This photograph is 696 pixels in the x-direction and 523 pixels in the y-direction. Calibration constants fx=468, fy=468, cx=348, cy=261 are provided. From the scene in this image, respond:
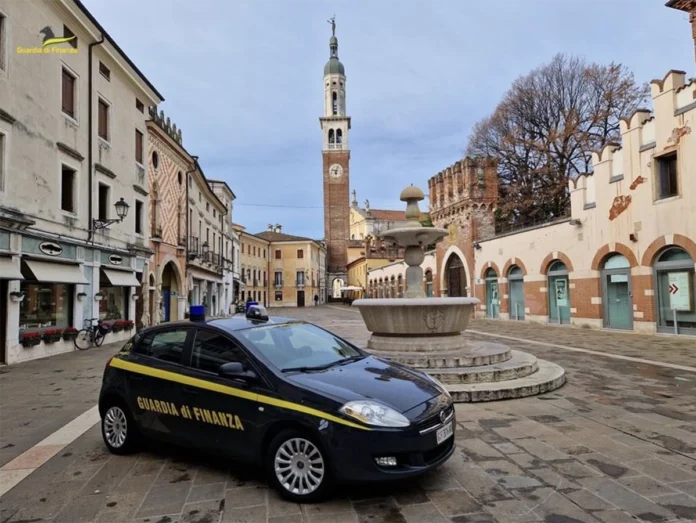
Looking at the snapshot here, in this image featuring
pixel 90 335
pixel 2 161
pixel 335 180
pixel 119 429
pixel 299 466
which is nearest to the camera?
pixel 299 466

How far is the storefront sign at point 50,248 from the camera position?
42.4 ft

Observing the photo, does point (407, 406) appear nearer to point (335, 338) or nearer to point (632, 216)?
point (335, 338)

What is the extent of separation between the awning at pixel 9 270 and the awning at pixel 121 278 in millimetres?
5220

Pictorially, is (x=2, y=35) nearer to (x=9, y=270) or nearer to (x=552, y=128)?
(x=9, y=270)

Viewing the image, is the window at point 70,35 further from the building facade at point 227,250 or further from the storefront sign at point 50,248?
the building facade at point 227,250

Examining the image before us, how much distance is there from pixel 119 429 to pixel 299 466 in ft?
7.96

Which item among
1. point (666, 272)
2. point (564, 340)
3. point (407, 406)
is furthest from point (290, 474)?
point (666, 272)

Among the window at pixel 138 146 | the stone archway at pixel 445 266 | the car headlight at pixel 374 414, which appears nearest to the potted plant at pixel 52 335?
the window at pixel 138 146

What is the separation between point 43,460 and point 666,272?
1821 centimetres

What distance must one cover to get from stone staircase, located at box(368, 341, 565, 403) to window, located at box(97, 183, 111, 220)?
12.8m

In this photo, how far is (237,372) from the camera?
13.5ft

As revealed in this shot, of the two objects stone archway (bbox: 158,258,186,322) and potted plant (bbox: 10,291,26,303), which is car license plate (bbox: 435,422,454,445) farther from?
stone archway (bbox: 158,258,186,322)

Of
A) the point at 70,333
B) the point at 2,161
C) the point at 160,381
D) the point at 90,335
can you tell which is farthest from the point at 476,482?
the point at 90,335

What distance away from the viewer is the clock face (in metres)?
76.9
